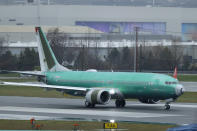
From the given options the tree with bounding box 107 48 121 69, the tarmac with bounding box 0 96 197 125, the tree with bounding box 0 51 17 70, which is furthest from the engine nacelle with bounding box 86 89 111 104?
the tree with bounding box 107 48 121 69

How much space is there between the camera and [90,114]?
42.2m

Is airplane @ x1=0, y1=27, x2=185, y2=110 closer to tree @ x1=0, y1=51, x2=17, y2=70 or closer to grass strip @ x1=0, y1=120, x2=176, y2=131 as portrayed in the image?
grass strip @ x1=0, y1=120, x2=176, y2=131

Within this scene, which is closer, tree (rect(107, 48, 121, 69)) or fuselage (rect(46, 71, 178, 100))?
fuselage (rect(46, 71, 178, 100))

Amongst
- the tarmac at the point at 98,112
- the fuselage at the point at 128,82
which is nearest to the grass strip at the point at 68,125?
the tarmac at the point at 98,112

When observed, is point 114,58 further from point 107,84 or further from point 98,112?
point 98,112

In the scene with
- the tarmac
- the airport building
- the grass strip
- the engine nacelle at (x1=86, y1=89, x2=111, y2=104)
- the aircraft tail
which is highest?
the airport building

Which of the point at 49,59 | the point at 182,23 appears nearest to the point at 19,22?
the point at 182,23

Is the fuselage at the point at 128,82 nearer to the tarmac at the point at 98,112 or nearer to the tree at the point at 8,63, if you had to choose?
the tarmac at the point at 98,112

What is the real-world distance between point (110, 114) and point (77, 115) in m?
2.37

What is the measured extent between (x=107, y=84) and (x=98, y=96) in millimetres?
2077

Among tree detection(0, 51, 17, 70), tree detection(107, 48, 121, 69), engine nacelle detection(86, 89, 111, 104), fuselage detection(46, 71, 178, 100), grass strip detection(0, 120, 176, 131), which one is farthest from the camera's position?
tree detection(107, 48, 121, 69)

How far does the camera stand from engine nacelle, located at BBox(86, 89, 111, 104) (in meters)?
47.3

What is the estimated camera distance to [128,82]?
1868 inches

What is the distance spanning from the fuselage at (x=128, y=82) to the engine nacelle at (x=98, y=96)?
3.73 feet
